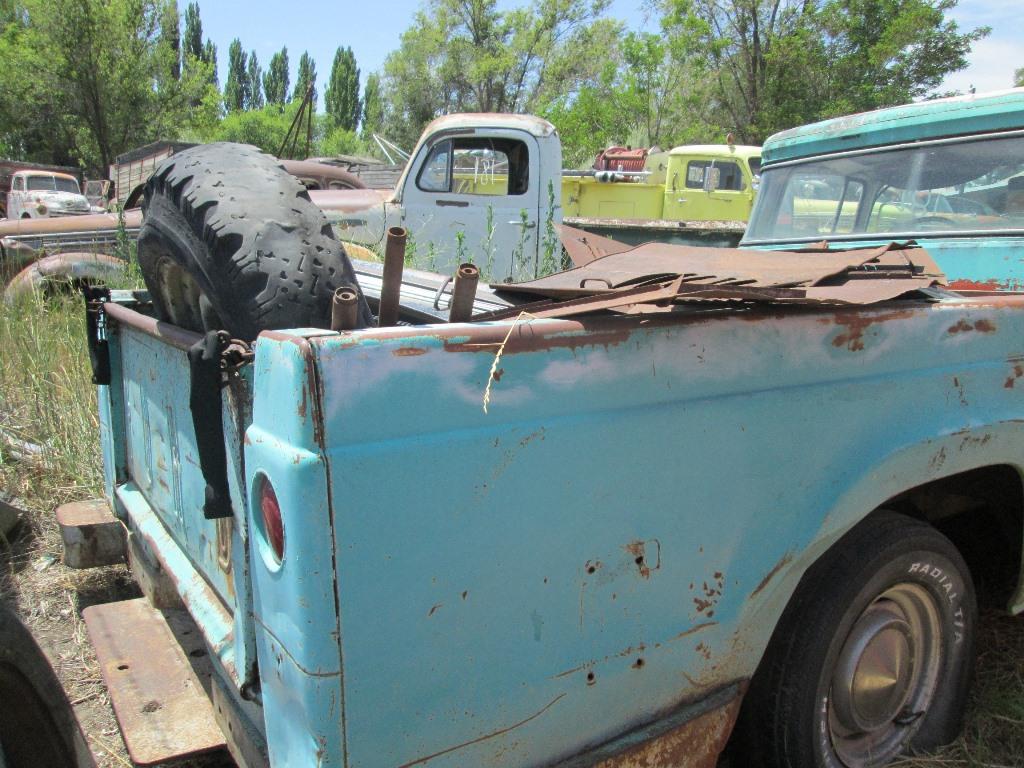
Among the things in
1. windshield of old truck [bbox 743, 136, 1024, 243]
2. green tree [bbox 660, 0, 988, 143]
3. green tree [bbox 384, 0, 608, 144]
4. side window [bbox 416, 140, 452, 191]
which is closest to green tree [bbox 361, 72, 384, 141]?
green tree [bbox 384, 0, 608, 144]

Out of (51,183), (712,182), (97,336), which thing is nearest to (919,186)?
(97,336)

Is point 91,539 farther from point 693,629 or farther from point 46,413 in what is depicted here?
point 693,629

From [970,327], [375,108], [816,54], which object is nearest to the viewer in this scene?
[970,327]

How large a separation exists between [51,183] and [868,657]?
2538 cm

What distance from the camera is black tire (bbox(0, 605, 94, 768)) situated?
1.62 meters

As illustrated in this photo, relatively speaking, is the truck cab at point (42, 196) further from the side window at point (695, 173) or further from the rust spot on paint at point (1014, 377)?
the rust spot on paint at point (1014, 377)

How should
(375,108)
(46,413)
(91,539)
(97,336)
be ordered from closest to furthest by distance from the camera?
(97,336)
(91,539)
(46,413)
(375,108)

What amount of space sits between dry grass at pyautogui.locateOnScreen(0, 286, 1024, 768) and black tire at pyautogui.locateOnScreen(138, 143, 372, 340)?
4.87 feet

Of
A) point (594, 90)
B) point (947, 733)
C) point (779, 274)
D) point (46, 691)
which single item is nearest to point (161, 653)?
point (46, 691)

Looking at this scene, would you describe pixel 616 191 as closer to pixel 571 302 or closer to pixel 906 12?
pixel 571 302

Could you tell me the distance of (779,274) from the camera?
1875mm

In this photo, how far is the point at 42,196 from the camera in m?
20.0

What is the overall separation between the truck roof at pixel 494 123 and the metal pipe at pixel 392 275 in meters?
6.51

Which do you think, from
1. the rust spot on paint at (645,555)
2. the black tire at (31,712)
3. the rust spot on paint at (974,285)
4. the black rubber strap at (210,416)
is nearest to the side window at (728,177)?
the rust spot on paint at (974,285)
